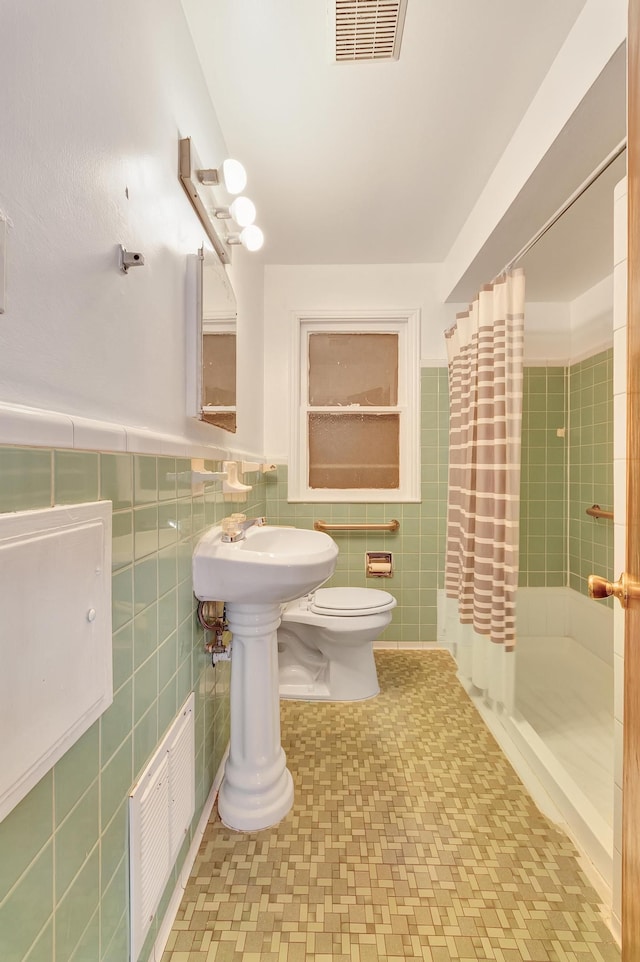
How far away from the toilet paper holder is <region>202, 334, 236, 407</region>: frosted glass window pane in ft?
4.50

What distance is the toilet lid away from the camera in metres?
2.01

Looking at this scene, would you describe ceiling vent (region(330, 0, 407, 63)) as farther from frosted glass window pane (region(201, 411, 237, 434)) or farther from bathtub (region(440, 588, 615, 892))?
bathtub (region(440, 588, 615, 892))

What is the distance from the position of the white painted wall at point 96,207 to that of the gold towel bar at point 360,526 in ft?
4.94

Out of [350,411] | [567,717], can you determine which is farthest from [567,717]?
[350,411]

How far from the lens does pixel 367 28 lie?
1226 millimetres

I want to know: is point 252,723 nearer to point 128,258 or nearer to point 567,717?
point 128,258

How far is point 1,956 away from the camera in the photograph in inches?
19.6

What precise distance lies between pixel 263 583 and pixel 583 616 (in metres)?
2.27

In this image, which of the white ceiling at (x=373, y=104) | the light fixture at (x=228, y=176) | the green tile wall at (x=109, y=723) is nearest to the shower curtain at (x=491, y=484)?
the white ceiling at (x=373, y=104)

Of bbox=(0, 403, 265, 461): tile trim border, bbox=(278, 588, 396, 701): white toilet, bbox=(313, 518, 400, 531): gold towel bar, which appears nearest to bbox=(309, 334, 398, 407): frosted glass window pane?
bbox=(313, 518, 400, 531): gold towel bar

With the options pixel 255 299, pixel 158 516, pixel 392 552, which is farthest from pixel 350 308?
pixel 158 516

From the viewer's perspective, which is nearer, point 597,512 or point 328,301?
point 597,512

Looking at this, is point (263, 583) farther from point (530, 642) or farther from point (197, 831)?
point (530, 642)

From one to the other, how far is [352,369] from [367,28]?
1644 mm
